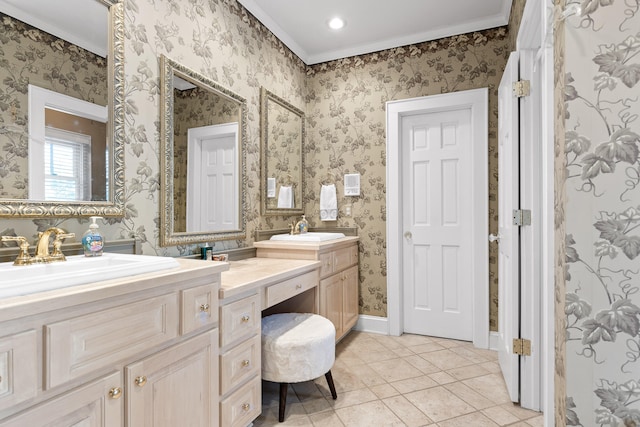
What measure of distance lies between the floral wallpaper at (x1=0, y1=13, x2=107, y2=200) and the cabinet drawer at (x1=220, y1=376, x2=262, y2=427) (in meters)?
1.17

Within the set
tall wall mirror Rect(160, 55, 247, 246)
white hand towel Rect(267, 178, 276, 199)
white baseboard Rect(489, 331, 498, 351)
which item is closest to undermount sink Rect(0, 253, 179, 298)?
tall wall mirror Rect(160, 55, 247, 246)

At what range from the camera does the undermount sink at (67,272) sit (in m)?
0.87

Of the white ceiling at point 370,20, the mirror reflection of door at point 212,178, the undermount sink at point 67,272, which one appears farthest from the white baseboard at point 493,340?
the undermount sink at point 67,272

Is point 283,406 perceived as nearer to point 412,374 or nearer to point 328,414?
point 328,414

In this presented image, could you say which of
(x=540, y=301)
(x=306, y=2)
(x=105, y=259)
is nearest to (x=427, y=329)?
(x=540, y=301)

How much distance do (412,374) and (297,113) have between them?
2.42m

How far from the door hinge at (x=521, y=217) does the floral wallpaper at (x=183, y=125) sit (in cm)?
192

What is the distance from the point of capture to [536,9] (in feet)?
5.48

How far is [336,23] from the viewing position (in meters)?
2.84

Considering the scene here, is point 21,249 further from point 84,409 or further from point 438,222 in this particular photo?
point 438,222

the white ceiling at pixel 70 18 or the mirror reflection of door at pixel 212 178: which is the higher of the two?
the white ceiling at pixel 70 18

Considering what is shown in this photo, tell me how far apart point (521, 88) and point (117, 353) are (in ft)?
7.58

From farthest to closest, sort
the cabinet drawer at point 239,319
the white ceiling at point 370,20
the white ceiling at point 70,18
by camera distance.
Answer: the white ceiling at point 370,20
the cabinet drawer at point 239,319
the white ceiling at point 70,18

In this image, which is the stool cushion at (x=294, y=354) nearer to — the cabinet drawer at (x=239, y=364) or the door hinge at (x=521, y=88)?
the cabinet drawer at (x=239, y=364)
